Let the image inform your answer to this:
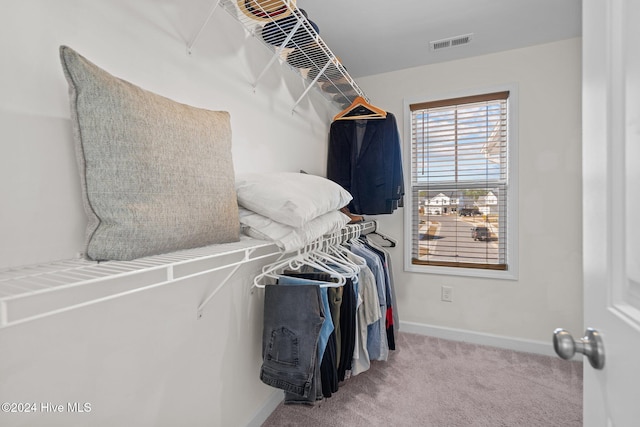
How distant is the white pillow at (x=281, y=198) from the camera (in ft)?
3.44

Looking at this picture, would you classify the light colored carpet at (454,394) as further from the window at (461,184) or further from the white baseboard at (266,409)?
the window at (461,184)

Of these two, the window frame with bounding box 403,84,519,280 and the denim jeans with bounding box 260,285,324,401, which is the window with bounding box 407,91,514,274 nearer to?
the window frame with bounding box 403,84,519,280

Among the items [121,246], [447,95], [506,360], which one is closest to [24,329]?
[121,246]

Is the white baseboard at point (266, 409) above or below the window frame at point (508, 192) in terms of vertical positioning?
below

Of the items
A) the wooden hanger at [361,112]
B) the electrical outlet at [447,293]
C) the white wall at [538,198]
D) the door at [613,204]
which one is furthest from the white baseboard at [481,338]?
the door at [613,204]

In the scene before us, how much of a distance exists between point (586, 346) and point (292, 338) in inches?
38.7

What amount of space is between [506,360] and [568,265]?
83 centimetres

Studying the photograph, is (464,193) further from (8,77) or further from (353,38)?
(8,77)

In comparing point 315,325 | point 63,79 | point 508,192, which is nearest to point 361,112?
point 508,192

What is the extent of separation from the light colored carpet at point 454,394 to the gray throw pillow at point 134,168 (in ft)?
4.30

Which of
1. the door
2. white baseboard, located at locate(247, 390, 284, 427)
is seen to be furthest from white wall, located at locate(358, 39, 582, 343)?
the door

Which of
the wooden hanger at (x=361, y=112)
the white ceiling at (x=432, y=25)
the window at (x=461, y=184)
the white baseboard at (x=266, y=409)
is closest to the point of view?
the white baseboard at (x=266, y=409)

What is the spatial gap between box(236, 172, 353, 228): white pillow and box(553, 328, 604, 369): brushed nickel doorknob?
0.74m

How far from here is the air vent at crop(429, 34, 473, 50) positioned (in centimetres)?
212
